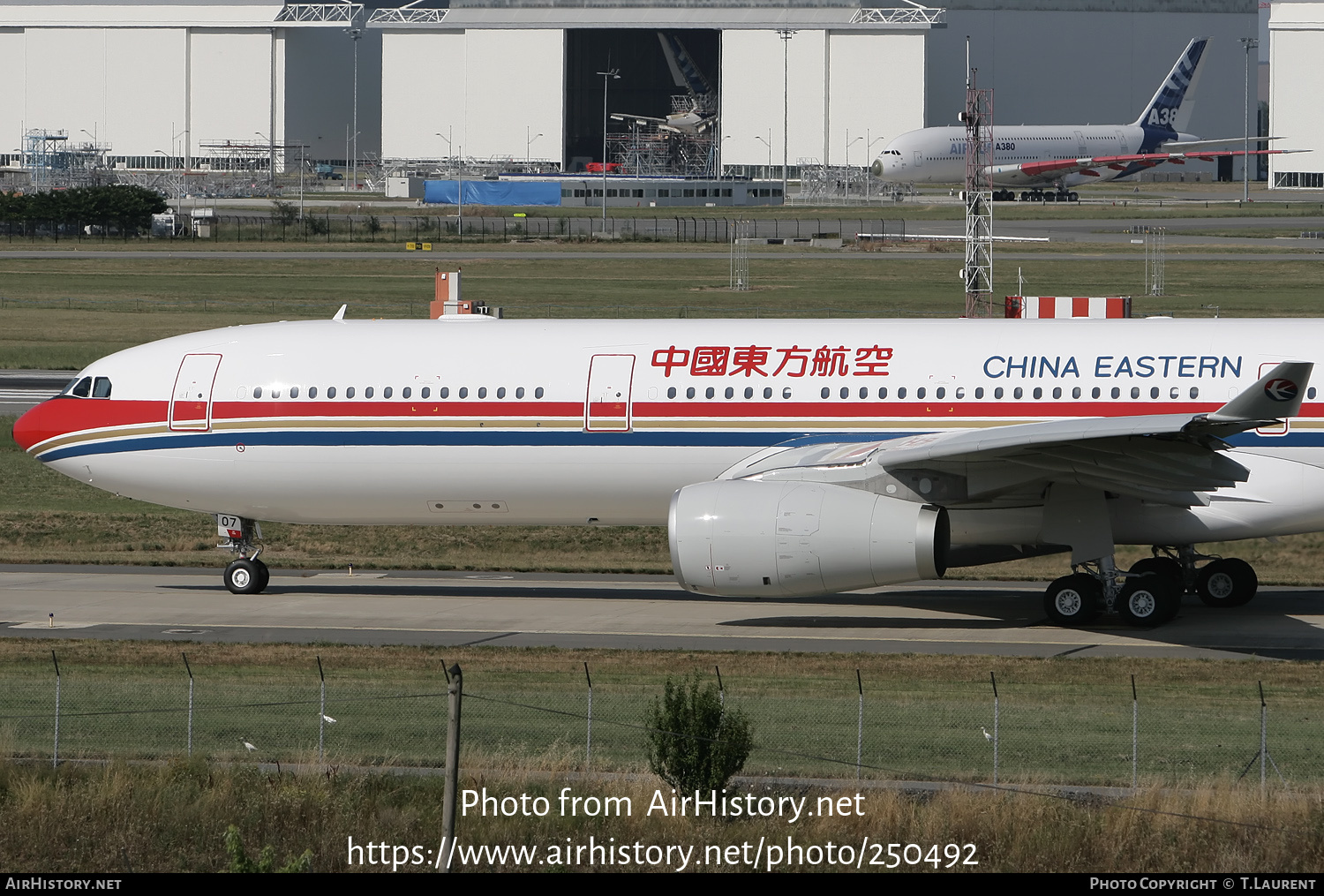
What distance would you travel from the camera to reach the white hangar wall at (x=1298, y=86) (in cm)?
14450

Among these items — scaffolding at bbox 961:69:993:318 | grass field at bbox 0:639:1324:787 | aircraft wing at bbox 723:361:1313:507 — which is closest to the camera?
grass field at bbox 0:639:1324:787

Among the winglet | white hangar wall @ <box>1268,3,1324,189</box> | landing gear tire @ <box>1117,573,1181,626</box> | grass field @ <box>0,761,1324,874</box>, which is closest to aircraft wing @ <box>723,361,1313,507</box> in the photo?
the winglet

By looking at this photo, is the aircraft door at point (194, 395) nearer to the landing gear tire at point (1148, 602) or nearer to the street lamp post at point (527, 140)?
the landing gear tire at point (1148, 602)

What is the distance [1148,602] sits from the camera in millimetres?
25141

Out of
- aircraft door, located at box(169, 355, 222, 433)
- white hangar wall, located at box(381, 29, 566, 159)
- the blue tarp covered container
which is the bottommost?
aircraft door, located at box(169, 355, 222, 433)

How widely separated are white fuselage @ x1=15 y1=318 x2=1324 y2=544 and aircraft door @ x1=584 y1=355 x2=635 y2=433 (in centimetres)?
3

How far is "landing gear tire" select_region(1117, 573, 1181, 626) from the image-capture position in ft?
82.5

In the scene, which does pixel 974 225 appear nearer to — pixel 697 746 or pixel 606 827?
pixel 697 746

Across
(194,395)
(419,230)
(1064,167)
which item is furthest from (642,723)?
(1064,167)

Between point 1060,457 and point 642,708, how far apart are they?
7.80m

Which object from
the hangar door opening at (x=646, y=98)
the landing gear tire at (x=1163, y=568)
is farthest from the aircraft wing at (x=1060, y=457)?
the hangar door opening at (x=646, y=98)

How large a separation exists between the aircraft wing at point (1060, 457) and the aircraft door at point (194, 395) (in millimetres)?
9143

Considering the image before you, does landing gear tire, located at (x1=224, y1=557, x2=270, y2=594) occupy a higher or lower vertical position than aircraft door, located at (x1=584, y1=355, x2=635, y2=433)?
lower

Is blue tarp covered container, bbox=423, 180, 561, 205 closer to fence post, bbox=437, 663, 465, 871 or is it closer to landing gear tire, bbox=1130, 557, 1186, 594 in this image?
landing gear tire, bbox=1130, 557, 1186, 594
